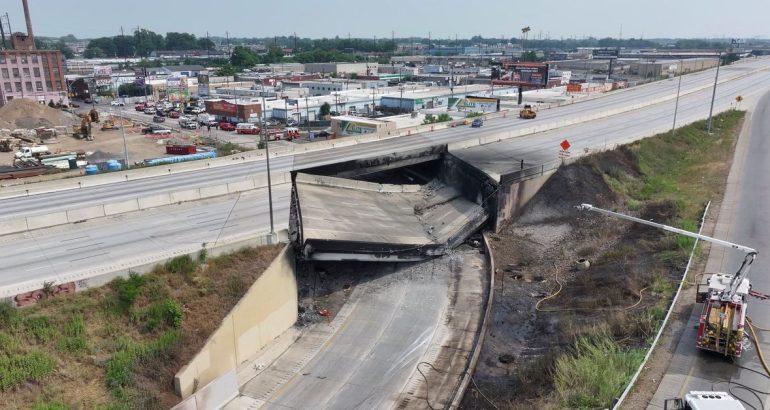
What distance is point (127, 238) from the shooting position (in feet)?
82.7

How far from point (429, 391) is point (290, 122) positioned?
2812 inches

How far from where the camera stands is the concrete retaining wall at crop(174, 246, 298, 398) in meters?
18.5

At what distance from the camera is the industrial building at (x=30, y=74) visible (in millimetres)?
97438

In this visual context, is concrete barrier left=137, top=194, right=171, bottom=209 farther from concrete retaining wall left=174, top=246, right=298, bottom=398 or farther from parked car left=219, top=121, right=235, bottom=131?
parked car left=219, top=121, right=235, bottom=131

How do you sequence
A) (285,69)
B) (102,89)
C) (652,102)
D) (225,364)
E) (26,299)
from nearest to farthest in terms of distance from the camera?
(26,299)
(225,364)
(652,102)
(102,89)
(285,69)

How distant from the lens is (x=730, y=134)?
5647 centimetres

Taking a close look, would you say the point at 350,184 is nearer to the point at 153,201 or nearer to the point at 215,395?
the point at 153,201

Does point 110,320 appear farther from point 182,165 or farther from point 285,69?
point 285,69

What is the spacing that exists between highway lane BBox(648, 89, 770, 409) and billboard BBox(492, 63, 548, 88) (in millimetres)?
62055

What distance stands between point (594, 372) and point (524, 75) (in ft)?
321

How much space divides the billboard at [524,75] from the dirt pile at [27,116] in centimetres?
7575

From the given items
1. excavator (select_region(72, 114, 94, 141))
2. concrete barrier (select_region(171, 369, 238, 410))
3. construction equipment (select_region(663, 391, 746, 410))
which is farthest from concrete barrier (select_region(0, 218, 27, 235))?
excavator (select_region(72, 114, 94, 141))

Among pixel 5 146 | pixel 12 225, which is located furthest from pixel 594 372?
pixel 5 146

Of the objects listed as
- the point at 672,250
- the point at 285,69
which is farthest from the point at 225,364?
the point at 285,69
